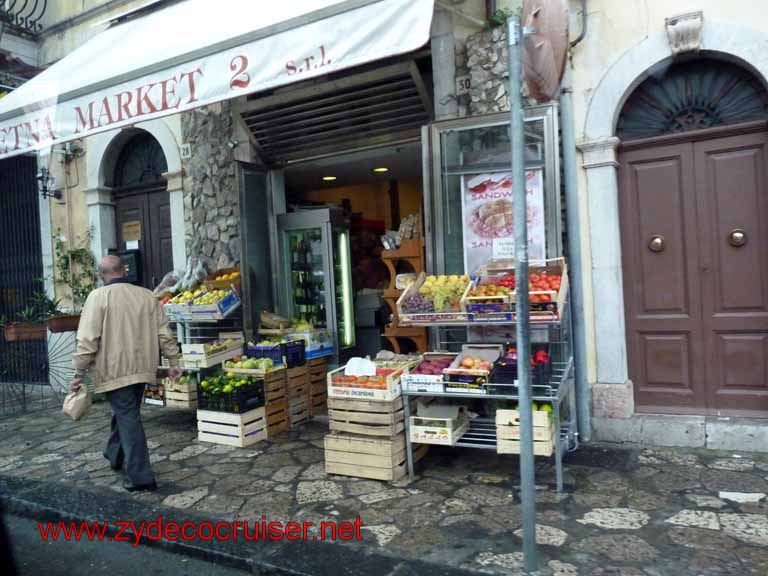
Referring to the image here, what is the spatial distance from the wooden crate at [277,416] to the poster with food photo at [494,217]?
2304 millimetres

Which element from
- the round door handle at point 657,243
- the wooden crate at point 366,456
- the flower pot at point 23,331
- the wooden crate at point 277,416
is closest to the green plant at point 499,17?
the round door handle at point 657,243

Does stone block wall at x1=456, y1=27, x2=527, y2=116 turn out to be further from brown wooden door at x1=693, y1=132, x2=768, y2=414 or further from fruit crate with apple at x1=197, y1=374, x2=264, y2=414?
fruit crate with apple at x1=197, y1=374, x2=264, y2=414

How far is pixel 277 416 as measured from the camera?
6.13 metres

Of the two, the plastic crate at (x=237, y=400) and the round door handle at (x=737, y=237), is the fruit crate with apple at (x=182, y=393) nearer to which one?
the plastic crate at (x=237, y=400)

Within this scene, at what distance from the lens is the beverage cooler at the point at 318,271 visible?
7.34 meters

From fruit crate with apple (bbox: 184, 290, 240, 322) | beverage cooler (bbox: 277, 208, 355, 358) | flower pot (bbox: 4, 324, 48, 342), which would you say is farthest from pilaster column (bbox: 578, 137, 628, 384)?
flower pot (bbox: 4, 324, 48, 342)

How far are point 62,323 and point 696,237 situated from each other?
278 inches

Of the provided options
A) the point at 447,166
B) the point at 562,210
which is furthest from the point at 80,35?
the point at 562,210

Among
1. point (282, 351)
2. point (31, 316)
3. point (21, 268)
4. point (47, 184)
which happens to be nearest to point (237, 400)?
point (282, 351)

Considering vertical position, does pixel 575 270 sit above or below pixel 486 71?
below

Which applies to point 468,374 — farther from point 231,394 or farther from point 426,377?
point 231,394

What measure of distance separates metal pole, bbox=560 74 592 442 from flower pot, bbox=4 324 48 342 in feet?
21.3

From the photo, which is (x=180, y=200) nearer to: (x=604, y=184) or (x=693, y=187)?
(x=604, y=184)

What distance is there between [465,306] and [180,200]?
4704 millimetres
